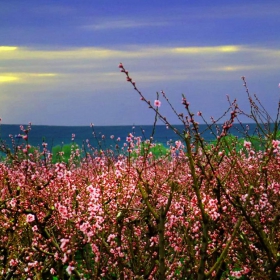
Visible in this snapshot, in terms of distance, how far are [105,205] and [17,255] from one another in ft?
6.51

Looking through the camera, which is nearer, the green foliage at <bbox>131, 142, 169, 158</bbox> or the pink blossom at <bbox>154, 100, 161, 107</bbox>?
the pink blossom at <bbox>154, 100, 161, 107</bbox>

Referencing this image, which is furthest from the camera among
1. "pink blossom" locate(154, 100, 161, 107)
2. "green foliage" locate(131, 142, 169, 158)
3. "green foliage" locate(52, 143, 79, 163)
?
"green foliage" locate(52, 143, 79, 163)

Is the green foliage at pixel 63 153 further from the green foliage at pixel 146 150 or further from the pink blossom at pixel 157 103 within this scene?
the pink blossom at pixel 157 103

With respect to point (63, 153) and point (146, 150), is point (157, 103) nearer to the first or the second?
point (146, 150)

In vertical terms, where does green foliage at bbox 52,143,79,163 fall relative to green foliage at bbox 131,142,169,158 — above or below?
below

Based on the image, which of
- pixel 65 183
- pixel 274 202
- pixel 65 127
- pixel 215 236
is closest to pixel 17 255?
pixel 65 183

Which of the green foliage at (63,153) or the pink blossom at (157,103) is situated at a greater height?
the pink blossom at (157,103)

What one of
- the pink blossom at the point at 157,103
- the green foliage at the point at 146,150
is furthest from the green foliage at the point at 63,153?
the pink blossom at the point at 157,103

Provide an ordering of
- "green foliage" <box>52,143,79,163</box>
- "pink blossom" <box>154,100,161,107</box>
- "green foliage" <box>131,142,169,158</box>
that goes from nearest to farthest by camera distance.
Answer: "pink blossom" <box>154,100,161,107</box> < "green foliage" <box>131,142,169,158</box> < "green foliage" <box>52,143,79,163</box>

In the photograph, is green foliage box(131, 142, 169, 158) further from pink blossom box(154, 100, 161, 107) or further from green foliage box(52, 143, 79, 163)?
green foliage box(52, 143, 79, 163)

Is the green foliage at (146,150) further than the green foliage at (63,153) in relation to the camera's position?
No

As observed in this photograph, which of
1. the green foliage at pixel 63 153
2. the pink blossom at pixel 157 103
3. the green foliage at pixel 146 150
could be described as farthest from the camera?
the green foliage at pixel 63 153

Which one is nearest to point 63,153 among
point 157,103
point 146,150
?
point 146,150

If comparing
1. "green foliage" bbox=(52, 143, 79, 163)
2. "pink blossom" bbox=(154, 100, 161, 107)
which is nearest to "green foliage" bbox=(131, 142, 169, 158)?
"pink blossom" bbox=(154, 100, 161, 107)
